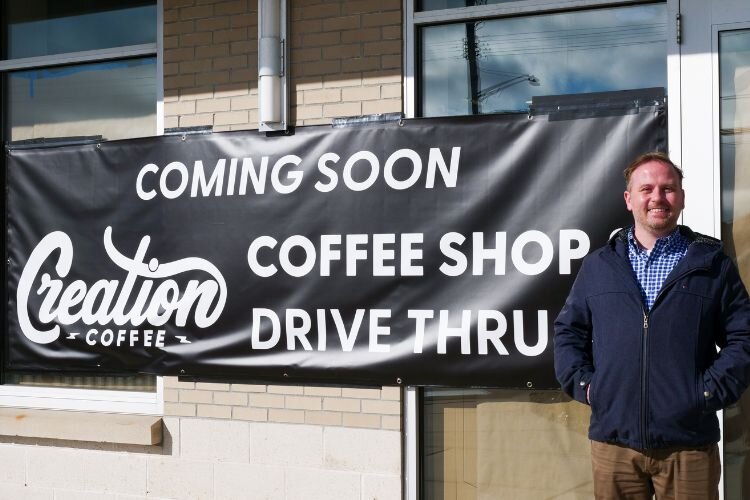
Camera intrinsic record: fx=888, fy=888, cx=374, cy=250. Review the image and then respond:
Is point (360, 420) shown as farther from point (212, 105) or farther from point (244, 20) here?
point (244, 20)

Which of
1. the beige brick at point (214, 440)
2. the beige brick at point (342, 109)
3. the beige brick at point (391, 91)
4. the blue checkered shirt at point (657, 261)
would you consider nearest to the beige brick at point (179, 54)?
the beige brick at point (342, 109)

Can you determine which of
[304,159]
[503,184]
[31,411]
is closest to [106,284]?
[31,411]

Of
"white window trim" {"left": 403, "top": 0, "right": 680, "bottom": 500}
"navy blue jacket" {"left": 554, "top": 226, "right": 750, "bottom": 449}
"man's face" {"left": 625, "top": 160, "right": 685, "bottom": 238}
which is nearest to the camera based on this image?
"navy blue jacket" {"left": 554, "top": 226, "right": 750, "bottom": 449}

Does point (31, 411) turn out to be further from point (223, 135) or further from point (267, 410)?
point (223, 135)

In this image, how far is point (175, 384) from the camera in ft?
15.9

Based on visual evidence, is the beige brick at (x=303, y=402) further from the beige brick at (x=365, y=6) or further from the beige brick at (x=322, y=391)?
the beige brick at (x=365, y=6)

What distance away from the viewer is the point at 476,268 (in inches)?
165

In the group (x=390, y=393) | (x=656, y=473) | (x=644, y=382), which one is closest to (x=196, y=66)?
(x=390, y=393)

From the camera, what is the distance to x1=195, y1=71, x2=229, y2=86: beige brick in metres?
4.82

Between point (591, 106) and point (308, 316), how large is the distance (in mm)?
1717

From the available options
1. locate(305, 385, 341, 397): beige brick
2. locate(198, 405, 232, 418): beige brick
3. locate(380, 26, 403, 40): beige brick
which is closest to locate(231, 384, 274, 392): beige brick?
locate(198, 405, 232, 418): beige brick

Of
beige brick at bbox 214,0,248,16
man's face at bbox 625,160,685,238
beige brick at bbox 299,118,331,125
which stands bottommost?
man's face at bbox 625,160,685,238

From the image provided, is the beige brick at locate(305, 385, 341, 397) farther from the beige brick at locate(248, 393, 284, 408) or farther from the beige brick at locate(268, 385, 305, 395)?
the beige brick at locate(248, 393, 284, 408)

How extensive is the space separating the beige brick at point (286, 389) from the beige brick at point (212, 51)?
1.82 metres
